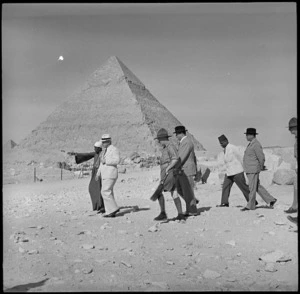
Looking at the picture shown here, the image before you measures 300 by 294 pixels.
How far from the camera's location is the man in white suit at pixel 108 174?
716 cm

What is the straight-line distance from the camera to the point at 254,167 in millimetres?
7305

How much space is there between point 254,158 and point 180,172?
1.36 metres

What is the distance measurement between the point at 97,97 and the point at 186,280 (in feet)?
276

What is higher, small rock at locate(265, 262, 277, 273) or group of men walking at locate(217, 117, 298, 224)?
group of men walking at locate(217, 117, 298, 224)

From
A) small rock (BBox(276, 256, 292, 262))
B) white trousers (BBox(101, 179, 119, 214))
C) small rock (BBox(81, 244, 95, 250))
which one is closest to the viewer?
small rock (BBox(276, 256, 292, 262))

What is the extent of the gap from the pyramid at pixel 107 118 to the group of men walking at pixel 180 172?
60.3 meters

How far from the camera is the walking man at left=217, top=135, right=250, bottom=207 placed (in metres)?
7.58

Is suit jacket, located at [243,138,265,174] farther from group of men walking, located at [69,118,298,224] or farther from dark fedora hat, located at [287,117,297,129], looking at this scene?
dark fedora hat, located at [287,117,297,129]

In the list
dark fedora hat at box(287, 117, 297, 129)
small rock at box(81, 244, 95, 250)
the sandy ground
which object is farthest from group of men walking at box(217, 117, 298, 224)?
small rock at box(81, 244, 95, 250)

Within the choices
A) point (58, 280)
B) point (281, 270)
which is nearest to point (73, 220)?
point (58, 280)

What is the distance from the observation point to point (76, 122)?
273ft

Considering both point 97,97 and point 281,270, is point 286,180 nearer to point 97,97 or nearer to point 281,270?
point 281,270

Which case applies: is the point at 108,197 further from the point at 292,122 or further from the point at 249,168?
the point at 292,122

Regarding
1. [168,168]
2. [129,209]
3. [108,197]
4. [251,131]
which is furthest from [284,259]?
[129,209]
